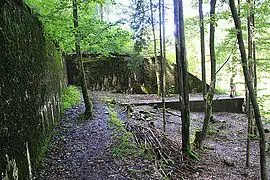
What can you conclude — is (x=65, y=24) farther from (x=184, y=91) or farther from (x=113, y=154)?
(x=184, y=91)

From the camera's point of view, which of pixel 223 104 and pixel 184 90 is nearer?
pixel 184 90

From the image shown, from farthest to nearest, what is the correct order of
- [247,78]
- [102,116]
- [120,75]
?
[120,75] < [102,116] < [247,78]

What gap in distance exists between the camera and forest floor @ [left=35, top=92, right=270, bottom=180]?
4478mm

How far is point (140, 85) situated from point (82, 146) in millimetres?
11625

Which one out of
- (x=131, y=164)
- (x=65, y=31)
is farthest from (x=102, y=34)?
(x=131, y=164)

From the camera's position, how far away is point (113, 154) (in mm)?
5312

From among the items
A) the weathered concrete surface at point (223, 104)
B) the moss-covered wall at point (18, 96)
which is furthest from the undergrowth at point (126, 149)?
the weathered concrete surface at point (223, 104)

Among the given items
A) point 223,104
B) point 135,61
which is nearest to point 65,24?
point 135,61

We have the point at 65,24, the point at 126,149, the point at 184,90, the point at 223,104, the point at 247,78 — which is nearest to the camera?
the point at 247,78

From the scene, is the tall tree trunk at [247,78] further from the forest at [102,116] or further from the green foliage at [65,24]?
the green foliage at [65,24]

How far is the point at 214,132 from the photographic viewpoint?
1064 centimetres

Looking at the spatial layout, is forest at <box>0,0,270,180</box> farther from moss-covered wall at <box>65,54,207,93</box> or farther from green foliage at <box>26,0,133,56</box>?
moss-covered wall at <box>65,54,207,93</box>

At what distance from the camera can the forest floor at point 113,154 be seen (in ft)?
14.7

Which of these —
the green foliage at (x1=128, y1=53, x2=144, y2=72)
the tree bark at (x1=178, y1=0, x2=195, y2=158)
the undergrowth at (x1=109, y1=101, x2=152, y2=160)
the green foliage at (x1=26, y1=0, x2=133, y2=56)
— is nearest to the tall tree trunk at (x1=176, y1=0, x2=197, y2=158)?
the tree bark at (x1=178, y1=0, x2=195, y2=158)
